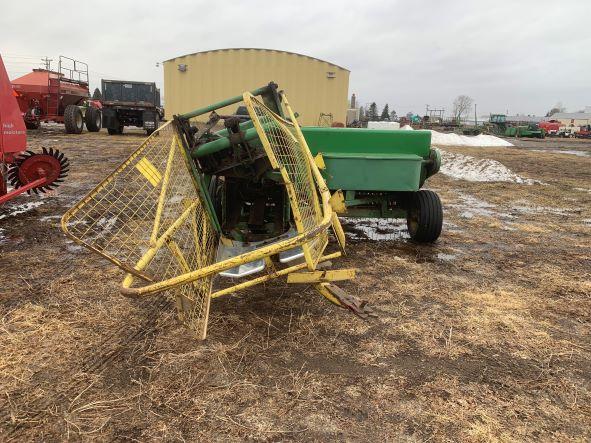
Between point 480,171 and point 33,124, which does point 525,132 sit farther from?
point 33,124

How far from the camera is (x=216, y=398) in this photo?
227cm

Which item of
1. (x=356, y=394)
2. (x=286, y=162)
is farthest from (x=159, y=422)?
(x=286, y=162)

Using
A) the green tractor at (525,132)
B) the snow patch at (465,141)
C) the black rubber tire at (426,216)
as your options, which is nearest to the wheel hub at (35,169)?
the black rubber tire at (426,216)

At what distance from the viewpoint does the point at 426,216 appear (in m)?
4.88

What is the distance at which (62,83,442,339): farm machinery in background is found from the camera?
277 cm

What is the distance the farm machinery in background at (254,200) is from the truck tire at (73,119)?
13.0 meters

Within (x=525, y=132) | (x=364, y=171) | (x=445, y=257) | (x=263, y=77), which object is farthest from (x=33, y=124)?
(x=525, y=132)

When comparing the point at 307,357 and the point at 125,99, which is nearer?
the point at 307,357

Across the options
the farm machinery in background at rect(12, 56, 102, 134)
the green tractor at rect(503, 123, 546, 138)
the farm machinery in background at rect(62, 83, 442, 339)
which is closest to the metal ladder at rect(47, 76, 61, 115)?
the farm machinery in background at rect(12, 56, 102, 134)

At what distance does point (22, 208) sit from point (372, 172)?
4861 millimetres

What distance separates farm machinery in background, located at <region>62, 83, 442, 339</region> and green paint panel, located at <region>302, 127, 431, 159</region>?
0.01 meters

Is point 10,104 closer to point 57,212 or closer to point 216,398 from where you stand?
point 57,212

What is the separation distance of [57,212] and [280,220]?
3.52 m

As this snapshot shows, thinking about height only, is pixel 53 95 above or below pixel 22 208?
above
